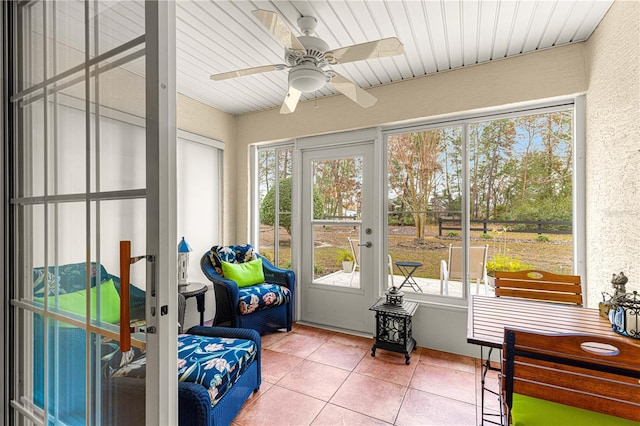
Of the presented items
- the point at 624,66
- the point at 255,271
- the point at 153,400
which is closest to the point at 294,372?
the point at 255,271

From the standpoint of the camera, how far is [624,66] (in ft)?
5.66

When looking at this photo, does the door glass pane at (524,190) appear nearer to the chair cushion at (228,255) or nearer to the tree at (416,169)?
the tree at (416,169)

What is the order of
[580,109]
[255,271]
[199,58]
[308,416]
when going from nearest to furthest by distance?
[308,416] < [580,109] < [199,58] < [255,271]

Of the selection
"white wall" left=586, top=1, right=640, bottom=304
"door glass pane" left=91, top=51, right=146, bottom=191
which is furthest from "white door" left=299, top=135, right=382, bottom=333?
"door glass pane" left=91, top=51, right=146, bottom=191

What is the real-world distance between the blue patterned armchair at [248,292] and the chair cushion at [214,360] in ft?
2.43

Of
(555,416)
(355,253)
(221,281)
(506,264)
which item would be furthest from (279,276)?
(555,416)

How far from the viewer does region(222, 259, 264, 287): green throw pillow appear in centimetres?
302

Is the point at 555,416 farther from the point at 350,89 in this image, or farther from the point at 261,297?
the point at 261,297

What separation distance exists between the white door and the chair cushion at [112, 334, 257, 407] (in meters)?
1.52

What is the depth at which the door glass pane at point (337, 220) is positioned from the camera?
3.30 m

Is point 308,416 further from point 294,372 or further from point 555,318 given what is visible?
point 555,318

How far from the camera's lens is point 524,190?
2.60 m

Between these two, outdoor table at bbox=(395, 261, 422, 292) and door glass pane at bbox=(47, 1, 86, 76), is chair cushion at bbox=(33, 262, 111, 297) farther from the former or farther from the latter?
outdoor table at bbox=(395, 261, 422, 292)

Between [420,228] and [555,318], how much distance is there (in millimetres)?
1484
